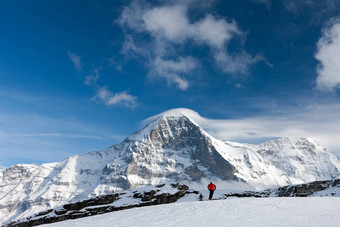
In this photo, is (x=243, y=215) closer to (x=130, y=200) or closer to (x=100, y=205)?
(x=130, y=200)

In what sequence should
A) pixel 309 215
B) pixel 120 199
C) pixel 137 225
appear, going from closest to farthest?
pixel 309 215
pixel 137 225
pixel 120 199

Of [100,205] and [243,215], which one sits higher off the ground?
[100,205]

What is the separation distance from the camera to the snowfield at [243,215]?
14.6 m

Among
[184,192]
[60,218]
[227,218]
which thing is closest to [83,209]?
[60,218]

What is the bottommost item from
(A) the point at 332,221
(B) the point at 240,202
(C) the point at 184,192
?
(A) the point at 332,221

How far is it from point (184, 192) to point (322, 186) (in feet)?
127

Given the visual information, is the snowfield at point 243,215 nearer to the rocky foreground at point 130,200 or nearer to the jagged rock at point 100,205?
the rocky foreground at point 130,200

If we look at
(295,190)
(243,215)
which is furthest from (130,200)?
(243,215)

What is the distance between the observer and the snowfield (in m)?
14.6

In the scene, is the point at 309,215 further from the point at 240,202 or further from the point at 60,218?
the point at 60,218

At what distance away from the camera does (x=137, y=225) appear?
1661cm

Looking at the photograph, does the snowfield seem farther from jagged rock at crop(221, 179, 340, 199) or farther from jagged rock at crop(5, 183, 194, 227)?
jagged rock at crop(221, 179, 340, 199)

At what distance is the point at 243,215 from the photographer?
53.8ft

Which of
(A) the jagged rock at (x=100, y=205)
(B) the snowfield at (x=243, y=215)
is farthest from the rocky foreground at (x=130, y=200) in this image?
(B) the snowfield at (x=243, y=215)
